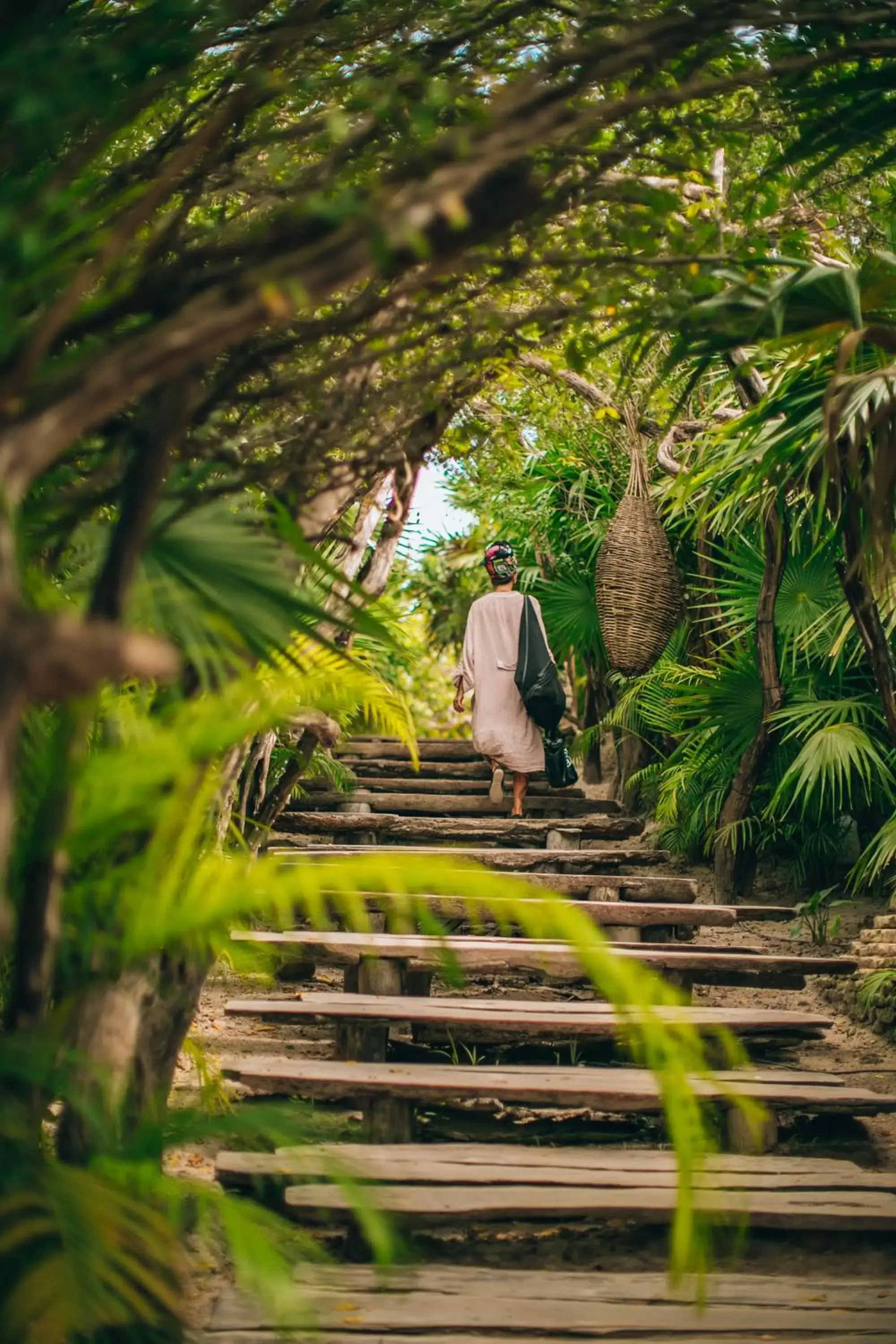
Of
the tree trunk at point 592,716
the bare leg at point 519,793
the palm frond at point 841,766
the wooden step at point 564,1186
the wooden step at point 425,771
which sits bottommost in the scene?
the tree trunk at point 592,716

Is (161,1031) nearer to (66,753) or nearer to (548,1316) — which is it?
(66,753)

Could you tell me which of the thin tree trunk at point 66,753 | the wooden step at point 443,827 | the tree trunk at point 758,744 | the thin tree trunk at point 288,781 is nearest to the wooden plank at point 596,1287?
the thin tree trunk at point 66,753

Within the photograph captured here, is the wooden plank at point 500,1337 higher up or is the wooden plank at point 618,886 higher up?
the wooden plank at point 500,1337

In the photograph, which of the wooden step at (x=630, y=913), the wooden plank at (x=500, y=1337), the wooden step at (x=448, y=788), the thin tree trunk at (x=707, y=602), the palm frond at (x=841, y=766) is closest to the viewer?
the wooden plank at (x=500, y=1337)

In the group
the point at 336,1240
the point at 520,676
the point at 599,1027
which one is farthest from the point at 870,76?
the point at 520,676

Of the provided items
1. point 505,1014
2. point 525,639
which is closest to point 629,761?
point 525,639

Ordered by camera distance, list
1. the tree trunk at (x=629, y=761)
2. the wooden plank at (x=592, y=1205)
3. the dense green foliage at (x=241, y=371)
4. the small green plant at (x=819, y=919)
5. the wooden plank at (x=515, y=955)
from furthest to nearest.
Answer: the tree trunk at (x=629, y=761) → the small green plant at (x=819, y=919) → the wooden plank at (x=515, y=955) → the wooden plank at (x=592, y=1205) → the dense green foliage at (x=241, y=371)

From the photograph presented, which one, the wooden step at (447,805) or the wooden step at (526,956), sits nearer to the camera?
the wooden step at (526,956)

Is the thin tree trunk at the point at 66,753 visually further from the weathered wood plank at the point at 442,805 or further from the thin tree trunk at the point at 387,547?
the weathered wood plank at the point at 442,805

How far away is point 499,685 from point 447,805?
0.84 meters

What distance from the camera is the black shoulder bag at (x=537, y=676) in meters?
7.50

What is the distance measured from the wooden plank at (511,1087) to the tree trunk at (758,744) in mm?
Result: 2875

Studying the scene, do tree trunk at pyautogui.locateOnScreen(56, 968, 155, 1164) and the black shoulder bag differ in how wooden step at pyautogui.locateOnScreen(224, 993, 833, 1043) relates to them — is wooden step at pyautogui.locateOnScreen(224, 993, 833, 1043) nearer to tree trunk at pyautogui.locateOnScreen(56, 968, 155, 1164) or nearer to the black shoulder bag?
tree trunk at pyautogui.locateOnScreen(56, 968, 155, 1164)

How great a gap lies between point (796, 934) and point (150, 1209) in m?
4.97
